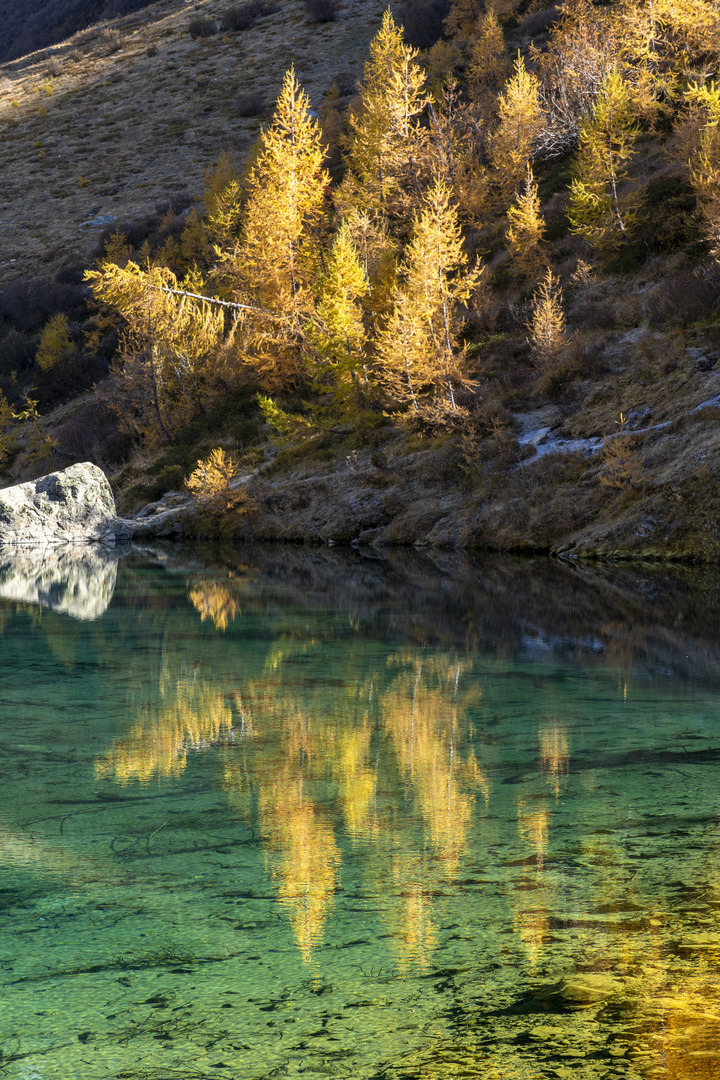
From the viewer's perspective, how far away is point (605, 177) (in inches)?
1014

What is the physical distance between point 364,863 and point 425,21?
60641mm

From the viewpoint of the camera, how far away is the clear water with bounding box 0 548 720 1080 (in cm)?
218

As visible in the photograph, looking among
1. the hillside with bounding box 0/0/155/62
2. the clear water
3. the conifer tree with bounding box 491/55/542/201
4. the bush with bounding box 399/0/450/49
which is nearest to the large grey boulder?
the conifer tree with bounding box 491/55/542/201

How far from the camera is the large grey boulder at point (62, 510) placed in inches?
1057

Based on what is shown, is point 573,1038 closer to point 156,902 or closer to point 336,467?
point 156,902

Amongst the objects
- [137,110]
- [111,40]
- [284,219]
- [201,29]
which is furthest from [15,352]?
[111,40]

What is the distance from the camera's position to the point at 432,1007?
231 centimetres

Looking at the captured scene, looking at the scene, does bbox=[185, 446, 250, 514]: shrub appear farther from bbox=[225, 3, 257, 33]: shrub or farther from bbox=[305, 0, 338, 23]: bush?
bbox=[225, 3, 257, 33]: shrub

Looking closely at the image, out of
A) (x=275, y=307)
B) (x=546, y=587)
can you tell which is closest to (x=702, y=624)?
(x=546, y=587)

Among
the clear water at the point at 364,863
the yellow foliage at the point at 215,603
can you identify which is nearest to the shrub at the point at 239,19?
the yellow foliage at the point at 215,603

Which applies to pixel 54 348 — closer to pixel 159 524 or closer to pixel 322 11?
pixel 159 524

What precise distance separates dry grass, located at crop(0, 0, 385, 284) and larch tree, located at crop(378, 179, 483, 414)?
33635mm

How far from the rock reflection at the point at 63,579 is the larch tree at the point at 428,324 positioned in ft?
25.3

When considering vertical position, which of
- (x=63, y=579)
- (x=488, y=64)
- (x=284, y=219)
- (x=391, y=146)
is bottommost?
(x=63, y=579)
